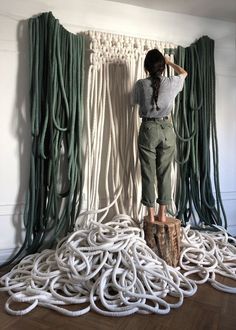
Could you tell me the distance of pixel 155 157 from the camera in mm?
2209

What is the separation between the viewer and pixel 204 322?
1.54 metres

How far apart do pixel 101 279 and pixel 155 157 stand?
36.3 inches

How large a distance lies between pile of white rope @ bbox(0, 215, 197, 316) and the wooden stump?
0.39ft

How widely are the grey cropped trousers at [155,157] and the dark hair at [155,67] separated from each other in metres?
0.19

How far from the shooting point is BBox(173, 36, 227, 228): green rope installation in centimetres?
258

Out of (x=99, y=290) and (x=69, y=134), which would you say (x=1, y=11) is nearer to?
(x=69, y=134)

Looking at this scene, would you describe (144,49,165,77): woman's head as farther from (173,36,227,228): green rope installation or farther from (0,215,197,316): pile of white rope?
(0,215,197,316): pile of white rope

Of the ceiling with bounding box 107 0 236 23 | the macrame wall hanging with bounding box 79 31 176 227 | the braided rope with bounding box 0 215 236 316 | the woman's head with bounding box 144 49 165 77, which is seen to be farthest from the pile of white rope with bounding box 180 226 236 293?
the ceiling with bounding box 107 0 236 23

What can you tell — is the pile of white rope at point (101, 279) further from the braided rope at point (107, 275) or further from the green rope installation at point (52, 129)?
the green rope installation at point (52, 129)

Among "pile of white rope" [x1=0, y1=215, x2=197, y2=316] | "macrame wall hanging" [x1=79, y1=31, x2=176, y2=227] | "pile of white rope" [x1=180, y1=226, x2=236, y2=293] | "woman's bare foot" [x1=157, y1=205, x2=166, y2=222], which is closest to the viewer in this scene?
"pile of white rope" [x1=0, y1=215, x2=197, y2=316]

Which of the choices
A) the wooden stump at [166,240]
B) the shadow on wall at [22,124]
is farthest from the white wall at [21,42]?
the wooden stump at [166,240]

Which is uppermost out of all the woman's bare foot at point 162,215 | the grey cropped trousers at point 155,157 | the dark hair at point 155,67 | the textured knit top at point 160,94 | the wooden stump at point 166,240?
the dark hair at point 155,67

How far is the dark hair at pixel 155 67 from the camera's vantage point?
205cm

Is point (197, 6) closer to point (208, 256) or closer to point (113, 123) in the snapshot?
point (113, 123)
